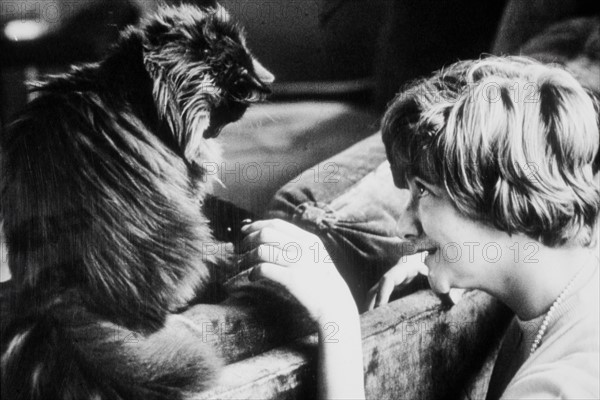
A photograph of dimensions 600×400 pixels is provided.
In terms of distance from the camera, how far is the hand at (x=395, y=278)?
1107mm

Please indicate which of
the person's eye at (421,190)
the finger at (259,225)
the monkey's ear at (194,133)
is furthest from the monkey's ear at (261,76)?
the person's eye at (421,190)

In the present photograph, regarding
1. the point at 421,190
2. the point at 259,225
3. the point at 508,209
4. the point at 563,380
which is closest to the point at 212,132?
the point at 259,225

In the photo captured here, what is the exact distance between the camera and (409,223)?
3.75ft

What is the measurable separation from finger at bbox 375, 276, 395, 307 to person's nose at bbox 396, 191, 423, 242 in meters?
0.09

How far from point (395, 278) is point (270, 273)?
34 centimetres

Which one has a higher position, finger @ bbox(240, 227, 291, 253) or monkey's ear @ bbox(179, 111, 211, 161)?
monkey's ear @ bbox(179, 111, 211, 161)

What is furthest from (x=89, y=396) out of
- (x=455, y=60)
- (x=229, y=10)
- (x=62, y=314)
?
(x=455, y=60)

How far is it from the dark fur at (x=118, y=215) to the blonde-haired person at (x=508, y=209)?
0.59ft

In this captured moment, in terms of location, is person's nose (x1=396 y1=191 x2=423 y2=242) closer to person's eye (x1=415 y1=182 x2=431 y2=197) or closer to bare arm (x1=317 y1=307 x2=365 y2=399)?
person's eye (x1=415 y1=182 x2=431 y2=197)

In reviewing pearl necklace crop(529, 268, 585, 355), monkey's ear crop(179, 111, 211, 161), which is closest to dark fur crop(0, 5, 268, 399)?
monkey's ear crop(179, 111, 211, 161)

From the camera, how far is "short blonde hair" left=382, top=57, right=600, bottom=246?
40.9 inches

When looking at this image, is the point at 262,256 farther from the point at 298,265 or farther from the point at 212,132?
the point at 212,132

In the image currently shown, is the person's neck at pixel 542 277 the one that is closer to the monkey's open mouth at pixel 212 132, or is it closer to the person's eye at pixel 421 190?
the person's eye at pixel 421 190

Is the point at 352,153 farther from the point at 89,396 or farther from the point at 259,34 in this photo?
the point at 89,396
